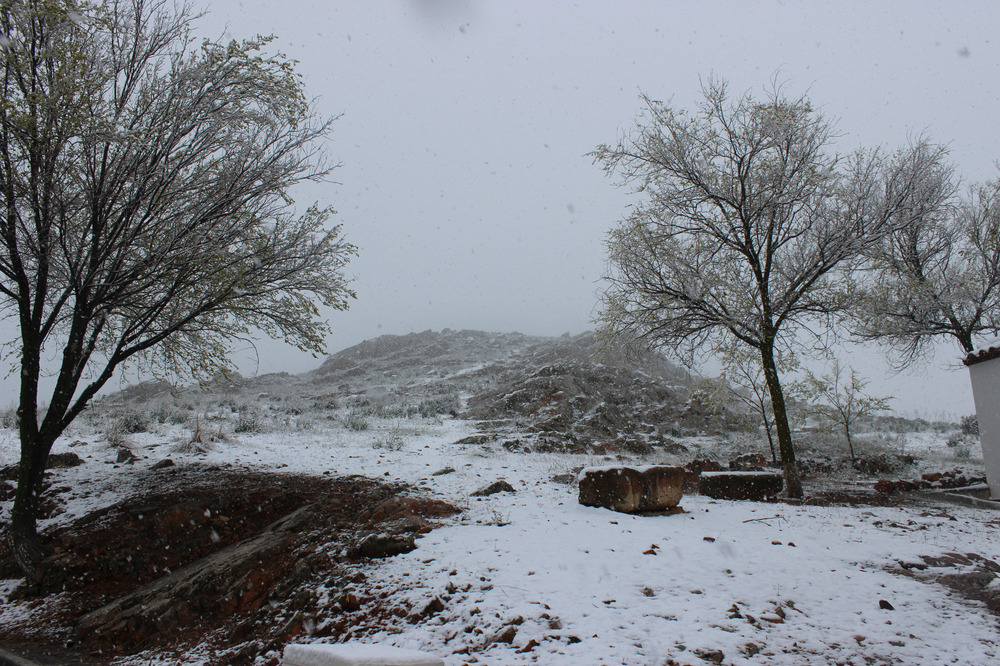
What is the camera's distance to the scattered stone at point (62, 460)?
9727mm

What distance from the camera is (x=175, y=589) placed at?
17.4 ft

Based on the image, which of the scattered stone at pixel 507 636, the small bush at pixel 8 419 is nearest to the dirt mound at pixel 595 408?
the scattered stone at pixel 507 636

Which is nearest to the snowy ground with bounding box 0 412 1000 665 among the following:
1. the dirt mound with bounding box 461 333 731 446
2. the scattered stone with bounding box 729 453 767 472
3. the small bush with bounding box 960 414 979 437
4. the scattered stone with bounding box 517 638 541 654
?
the scattered stone with bounding box 517 638 541 654

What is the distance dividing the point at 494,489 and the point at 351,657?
6015mm

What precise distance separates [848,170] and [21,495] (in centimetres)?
1610

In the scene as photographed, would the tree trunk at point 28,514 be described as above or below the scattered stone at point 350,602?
above

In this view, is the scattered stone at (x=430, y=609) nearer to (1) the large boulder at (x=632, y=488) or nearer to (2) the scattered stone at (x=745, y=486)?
(1) the large boulder at (x=632, y=488)

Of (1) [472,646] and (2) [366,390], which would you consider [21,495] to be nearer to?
(1) [472,646]

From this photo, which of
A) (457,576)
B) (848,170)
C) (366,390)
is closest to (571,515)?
(457,576)

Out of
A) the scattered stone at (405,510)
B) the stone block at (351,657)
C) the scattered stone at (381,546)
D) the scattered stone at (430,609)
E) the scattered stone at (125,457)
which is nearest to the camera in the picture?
the stone block at (351,657)

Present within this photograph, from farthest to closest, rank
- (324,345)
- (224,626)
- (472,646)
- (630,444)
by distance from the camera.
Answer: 1. (630,444)
2. (324,345)
3. (224,626)
4. (472,646)

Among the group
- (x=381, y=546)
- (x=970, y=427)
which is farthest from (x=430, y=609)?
(x=970, y=427)

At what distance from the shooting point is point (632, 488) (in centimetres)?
725

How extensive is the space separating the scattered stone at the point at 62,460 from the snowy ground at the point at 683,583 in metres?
1.29
